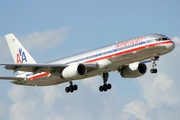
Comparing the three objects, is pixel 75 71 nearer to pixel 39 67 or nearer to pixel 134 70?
pixel 39 67

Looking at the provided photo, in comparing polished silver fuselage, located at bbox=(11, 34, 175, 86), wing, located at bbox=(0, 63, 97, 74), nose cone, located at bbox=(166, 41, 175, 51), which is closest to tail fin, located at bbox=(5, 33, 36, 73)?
wing, located at bbox=(0, 63, 97, 74)

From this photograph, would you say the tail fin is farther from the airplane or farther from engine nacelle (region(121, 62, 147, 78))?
engine nacelle (region(121, 62, 147, 78))

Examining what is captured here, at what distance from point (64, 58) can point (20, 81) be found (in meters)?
6.88

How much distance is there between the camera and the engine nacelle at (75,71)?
6969 centimetres

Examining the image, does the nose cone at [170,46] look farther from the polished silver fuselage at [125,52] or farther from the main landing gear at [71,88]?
the main landing gear at [71,88]

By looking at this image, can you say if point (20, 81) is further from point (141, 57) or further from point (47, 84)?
point (141, 57)

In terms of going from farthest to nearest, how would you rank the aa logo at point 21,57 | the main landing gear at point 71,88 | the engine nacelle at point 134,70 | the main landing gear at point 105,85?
the aa logo at point 21,57 → the main landing gear at point 105,85 → the engine nacelle at point 134,70 → the main landing gear at point 71,88

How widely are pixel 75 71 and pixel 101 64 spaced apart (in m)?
3.07

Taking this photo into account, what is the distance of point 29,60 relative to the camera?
3184 inches

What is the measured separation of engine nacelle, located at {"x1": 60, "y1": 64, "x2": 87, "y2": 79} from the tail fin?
36.3ft

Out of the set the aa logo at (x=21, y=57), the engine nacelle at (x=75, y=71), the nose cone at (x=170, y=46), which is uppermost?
the aa logo at (x=21, y=57)

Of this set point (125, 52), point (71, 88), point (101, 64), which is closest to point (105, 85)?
point (71, 88)

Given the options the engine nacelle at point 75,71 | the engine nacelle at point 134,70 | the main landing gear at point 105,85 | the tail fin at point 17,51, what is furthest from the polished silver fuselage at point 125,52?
the tail fin at point 17,51

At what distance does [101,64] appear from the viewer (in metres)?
69.4
